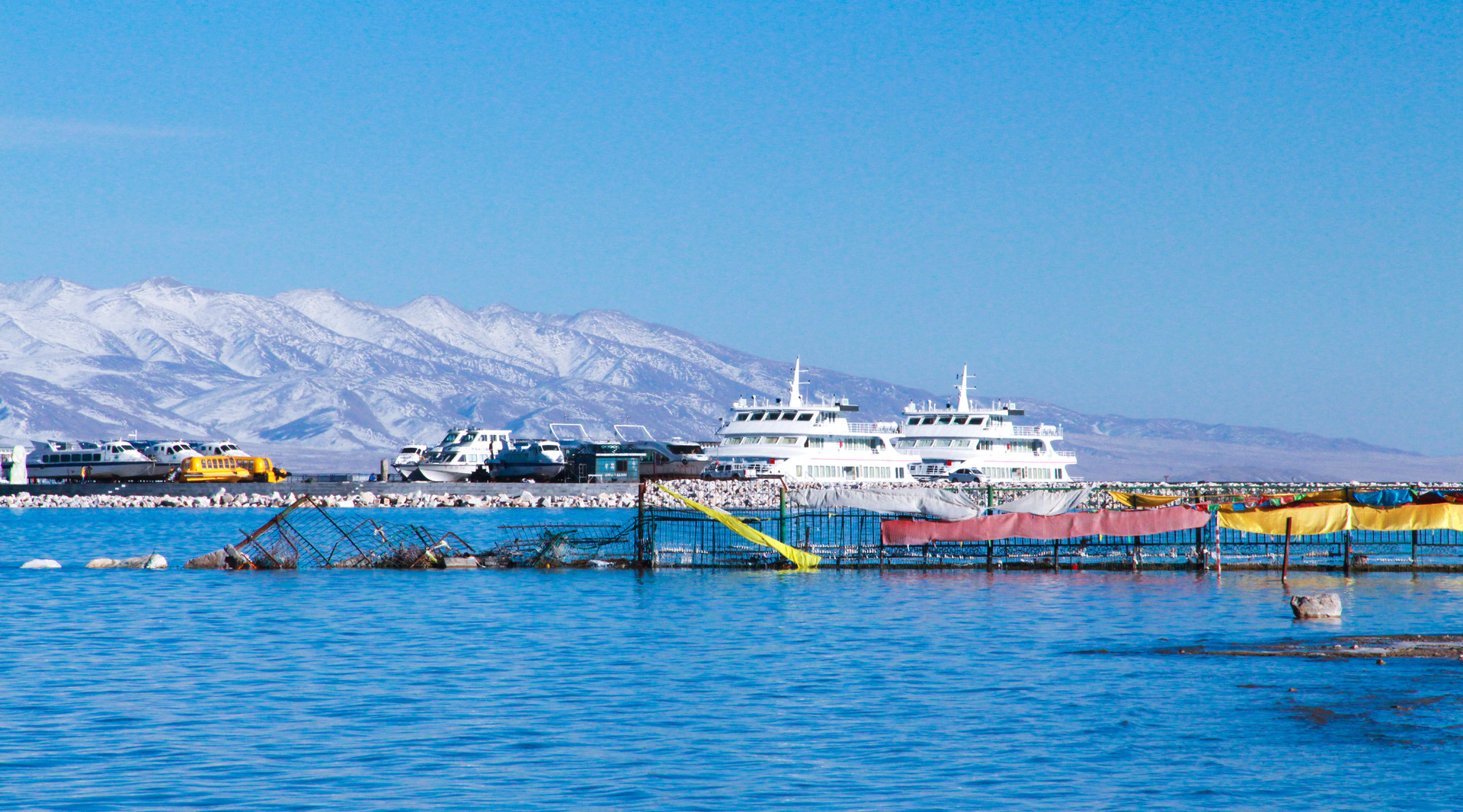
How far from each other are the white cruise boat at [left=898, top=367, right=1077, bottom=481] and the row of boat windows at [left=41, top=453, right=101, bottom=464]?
6149 cm

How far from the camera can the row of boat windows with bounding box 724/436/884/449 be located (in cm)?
11806

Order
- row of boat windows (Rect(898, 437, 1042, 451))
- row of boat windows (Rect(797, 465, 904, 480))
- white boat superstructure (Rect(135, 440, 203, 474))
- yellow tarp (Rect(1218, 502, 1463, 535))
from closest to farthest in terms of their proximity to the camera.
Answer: yellow tarp (Rect(1218, 502, 1463, 535)) → white boat superstructure (Rect(135, 440, 203, 474)) → row of boat windows (Rect(797, 465, 904, 480)) → row of boat windows (Rect(898, 437, 1042, 451))

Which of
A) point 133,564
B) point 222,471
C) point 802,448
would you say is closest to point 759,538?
point 133,564

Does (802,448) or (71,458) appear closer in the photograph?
(71,458)

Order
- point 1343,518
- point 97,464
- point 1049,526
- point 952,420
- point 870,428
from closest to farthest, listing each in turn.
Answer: point 1049,526
point 1343,518
point 97,464
point 870,428
point 952,420

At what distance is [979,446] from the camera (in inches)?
4911

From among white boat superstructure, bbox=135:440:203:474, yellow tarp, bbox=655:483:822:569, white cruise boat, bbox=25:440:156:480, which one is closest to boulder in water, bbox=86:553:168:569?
yellow tarp, bbox=655:483:822:569

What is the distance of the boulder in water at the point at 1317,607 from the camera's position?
28844mm

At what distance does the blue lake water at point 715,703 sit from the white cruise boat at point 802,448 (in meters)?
80.4

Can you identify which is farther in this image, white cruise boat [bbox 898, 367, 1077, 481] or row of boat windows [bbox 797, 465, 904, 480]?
white cruise boat [bbox 898, 367, 1077, 481]

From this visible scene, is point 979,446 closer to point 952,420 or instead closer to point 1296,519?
point 952,420

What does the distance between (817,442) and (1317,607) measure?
90567 millimetres

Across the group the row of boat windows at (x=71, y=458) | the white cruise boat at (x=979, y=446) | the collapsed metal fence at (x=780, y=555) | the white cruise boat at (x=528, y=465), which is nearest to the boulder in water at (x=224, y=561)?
the collapsed metal fence at (x=780, y=555)

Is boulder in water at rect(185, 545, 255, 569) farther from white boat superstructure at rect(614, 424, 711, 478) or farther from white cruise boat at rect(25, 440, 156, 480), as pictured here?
white boat superstructure at rect(614, 424, 711, 478)
